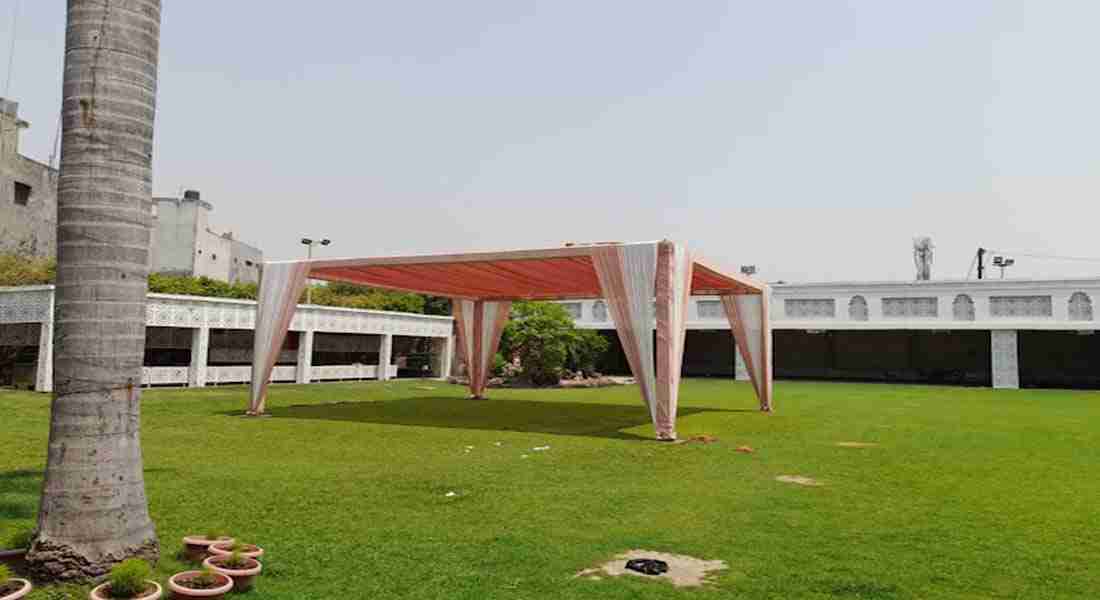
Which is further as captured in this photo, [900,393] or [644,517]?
[900,393]

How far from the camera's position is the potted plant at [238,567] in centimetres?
415

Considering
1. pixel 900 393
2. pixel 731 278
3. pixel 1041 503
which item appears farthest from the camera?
pixel 900 393

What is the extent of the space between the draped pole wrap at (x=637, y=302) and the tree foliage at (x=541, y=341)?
56.5 ft

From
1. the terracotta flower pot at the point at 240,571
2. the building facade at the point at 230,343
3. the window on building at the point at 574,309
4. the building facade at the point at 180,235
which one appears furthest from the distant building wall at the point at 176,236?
the terracotta flower pot at the point at 240,571

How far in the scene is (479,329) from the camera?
70.0ft

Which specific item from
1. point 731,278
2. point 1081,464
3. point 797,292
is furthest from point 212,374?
point 797,292

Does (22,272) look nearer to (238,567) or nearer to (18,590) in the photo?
(18,590)

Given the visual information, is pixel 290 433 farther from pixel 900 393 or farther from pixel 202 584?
pixel 900 393

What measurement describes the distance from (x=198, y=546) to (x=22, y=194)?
104 feet

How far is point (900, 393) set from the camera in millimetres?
26406

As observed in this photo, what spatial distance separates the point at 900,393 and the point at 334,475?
23889 mm

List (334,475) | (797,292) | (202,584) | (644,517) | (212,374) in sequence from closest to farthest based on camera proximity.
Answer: (202,584) → (644,517) → (334,475) → (212,374) → (797,292)

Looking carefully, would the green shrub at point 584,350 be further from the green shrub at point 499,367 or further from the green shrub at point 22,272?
the green shrub at point 22,272

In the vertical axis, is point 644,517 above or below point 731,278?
below
